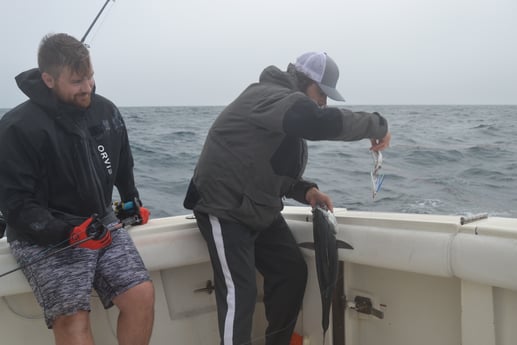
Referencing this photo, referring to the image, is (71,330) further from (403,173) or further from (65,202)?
(403,173)

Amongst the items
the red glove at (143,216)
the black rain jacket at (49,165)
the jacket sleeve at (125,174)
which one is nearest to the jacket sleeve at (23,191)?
the black rain jacket at (49,165)

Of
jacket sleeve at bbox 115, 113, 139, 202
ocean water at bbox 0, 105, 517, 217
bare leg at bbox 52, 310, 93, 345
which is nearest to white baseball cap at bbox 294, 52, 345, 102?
jacket sleeve at bbox 115, 113, 139, 202

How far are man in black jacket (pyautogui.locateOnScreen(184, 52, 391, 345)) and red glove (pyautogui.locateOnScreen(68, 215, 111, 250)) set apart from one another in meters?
0.57

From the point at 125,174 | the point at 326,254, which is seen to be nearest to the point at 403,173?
the point at 326,254

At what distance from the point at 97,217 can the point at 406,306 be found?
1.71m

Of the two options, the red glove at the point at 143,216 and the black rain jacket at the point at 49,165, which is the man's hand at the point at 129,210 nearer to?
the red glove at the point at 143,216

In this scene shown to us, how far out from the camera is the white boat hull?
2.31 meters

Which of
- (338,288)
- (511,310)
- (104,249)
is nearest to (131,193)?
(104,249)

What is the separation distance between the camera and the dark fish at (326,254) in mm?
2654

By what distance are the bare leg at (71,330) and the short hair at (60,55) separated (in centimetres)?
110

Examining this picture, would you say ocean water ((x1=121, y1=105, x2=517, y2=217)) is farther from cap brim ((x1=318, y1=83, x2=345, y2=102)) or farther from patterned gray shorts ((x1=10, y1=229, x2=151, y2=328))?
patterned gray shorts ((x1=10, y1=229, x2=151, y2=328))

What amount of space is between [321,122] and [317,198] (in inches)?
29.8

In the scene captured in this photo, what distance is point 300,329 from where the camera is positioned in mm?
3182

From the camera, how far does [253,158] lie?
262 cm
